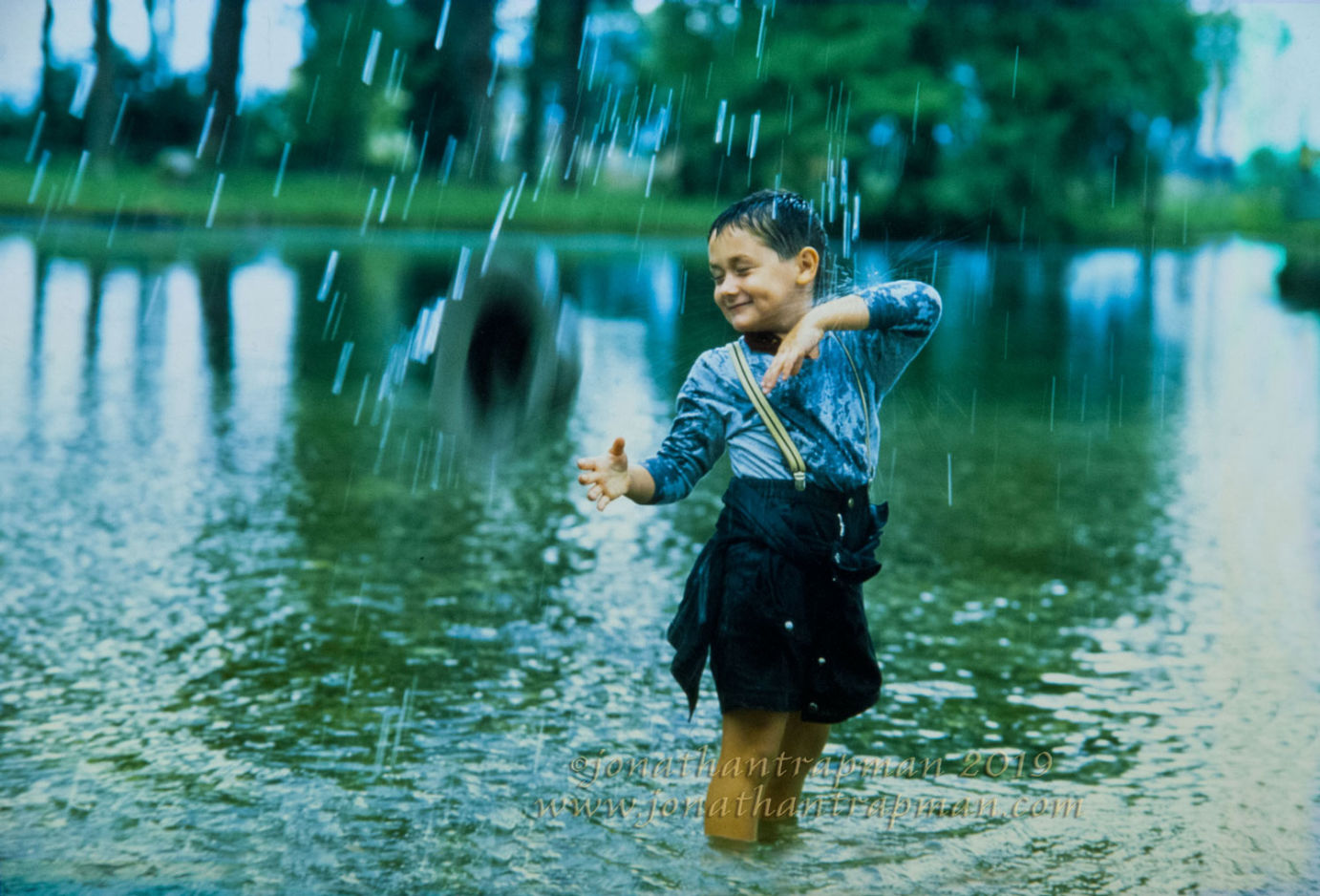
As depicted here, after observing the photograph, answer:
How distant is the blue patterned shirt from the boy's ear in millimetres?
103

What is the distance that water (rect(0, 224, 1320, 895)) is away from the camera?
3.47 m

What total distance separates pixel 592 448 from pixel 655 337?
6.27 meters

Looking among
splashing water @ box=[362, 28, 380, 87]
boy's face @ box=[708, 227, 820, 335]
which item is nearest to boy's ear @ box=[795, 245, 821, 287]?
boy's face @ box=[708, 227, 820, 335]

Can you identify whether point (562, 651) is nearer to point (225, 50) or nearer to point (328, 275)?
point (328, 275)

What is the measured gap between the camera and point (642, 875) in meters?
3.32

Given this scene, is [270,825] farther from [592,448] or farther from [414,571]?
[592,448]

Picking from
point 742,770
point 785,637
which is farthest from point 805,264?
point 742,770

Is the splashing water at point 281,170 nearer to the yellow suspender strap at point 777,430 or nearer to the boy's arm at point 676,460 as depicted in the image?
the boy's arm at point 676,460

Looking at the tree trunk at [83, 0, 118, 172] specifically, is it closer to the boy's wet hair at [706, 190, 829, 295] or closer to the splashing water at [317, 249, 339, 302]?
the splashing water at [317, 249, 339, 302]

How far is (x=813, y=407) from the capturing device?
3170mm

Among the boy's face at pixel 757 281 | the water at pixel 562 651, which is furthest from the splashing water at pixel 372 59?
the boy's face at pixel 757 281

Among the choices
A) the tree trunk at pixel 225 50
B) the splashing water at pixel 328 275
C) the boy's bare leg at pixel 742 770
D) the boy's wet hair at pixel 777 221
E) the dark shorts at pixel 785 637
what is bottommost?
the boy's bare leg at pixel 742 770

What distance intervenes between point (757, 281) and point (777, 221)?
12 cm

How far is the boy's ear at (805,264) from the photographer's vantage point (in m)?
3.18
